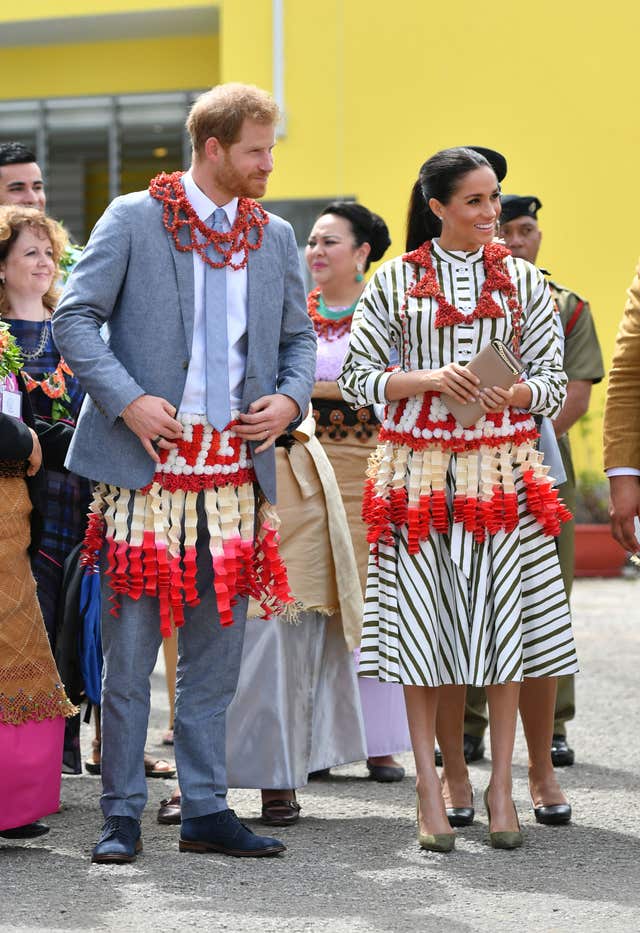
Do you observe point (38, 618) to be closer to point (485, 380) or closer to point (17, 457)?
point (17, 457)

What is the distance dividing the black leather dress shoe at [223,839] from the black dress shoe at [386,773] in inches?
50.0

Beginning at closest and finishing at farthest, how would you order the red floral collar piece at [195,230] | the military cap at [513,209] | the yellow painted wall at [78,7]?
the red floral collar piece at [195,230] → the military cap at [513,209] → the yellow painted wall at [78,7]

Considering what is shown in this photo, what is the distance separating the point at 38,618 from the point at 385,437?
3.88 feet

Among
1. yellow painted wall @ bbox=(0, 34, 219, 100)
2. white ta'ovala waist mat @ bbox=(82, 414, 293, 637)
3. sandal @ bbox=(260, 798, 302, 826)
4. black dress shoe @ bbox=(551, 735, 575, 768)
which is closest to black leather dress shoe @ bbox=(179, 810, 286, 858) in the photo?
sandal @ bbox=(260, 798, 302, 826)

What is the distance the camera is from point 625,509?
4.20m

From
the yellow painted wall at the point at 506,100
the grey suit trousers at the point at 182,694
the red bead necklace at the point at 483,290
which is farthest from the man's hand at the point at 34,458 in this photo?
the yellow painted wall at the point at 506,100

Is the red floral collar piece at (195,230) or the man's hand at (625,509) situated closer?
the man's hand at (625,509)

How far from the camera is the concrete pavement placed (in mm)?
3814

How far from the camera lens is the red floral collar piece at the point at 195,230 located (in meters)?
4.42

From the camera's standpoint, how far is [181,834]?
14.9ft

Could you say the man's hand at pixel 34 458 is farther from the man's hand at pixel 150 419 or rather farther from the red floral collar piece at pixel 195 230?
the red floral collar piece at pixel 195 230

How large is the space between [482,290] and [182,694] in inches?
58.6

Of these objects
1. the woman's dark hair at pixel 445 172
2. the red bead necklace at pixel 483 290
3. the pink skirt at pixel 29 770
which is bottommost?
the pink skirt at pixel 29 770

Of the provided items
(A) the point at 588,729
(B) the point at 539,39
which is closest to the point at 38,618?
(A) the point at 588,729
